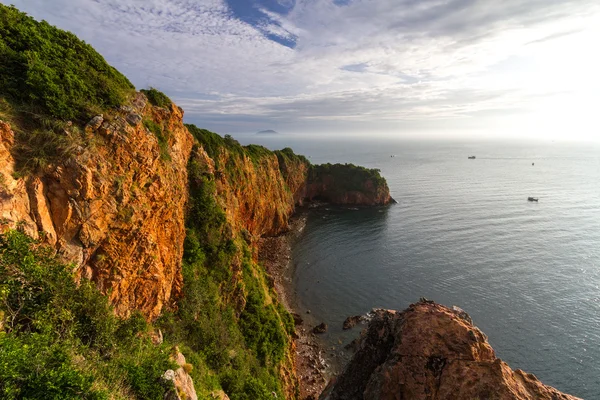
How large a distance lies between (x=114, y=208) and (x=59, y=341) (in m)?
7.04

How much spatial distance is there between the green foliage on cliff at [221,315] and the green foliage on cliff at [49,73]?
11469 millimetres

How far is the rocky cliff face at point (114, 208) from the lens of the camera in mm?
12359

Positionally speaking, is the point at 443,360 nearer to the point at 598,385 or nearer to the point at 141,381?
the point at 141,381

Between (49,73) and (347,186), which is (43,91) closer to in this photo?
(49,73)

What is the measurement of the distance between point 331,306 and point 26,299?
38330 millimetres

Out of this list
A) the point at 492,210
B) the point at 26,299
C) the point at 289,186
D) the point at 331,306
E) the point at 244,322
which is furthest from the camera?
the point at 289,186

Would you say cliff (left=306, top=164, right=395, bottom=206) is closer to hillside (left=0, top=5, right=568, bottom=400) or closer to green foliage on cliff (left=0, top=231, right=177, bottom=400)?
hillside (left=0, top=5, right=568, bottom=400)

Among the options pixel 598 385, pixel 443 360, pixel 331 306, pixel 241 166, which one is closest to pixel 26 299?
pixel 443 360

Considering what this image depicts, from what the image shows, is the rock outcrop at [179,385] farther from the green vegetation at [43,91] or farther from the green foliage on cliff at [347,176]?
the green foliage on cliff at [347,176]

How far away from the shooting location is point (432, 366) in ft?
41.4

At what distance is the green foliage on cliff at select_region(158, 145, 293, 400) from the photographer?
66.9ft

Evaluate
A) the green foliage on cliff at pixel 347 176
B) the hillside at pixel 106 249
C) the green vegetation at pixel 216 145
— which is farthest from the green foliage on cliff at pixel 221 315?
the green foliage on cliff at pixel 347 176

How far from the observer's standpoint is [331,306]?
142 ft

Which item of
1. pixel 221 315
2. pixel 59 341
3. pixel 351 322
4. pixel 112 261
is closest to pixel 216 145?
pixel 221 315
